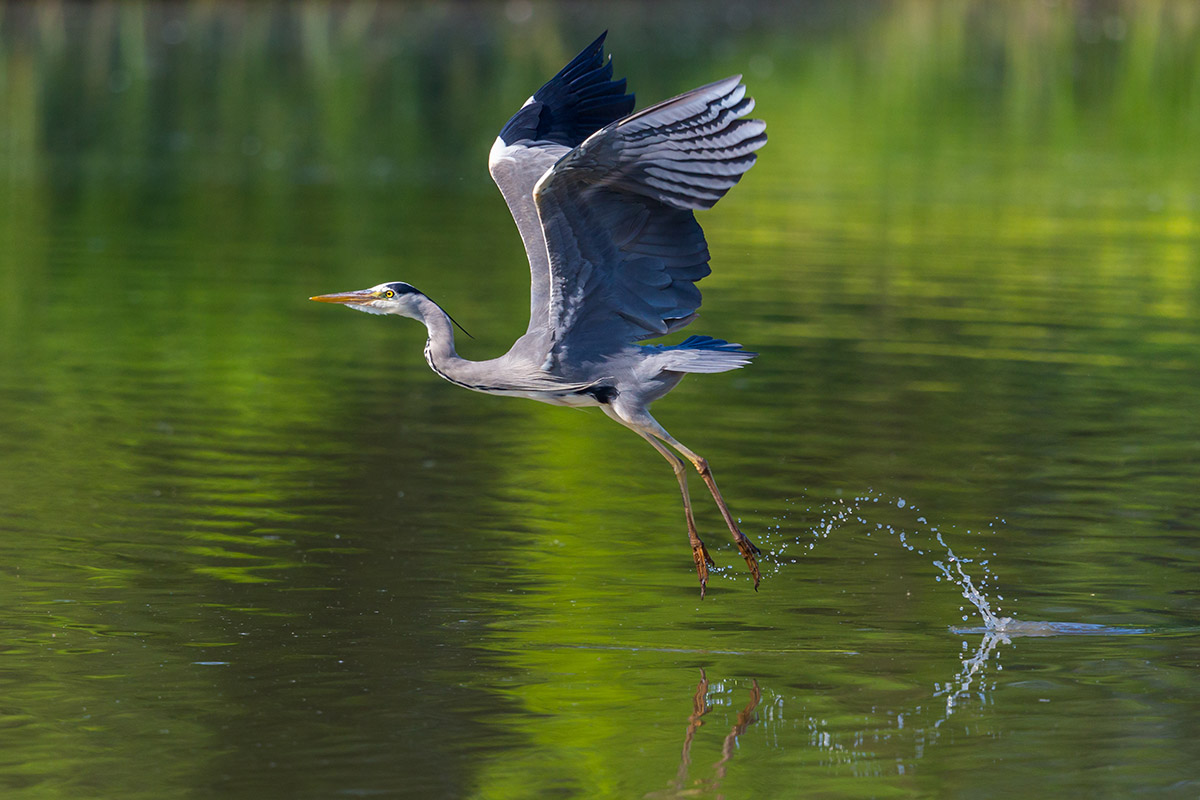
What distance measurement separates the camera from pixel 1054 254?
87.6ft

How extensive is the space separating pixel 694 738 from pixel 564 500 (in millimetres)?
4791

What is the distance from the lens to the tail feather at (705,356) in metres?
9.34

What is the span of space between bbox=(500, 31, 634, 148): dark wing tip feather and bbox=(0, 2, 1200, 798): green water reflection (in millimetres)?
2412

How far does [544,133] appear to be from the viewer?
34.8 ft

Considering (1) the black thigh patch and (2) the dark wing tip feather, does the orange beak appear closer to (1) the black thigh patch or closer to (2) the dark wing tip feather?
(1) the black thigh patch

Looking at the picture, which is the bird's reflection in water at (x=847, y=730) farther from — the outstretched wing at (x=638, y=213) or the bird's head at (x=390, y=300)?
the bird's head at (x=390, y=300)

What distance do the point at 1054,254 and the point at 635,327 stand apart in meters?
17.9

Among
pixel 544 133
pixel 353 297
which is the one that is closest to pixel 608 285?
pixel 353 297

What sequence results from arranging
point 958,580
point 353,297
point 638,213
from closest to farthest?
point 353,297, point 638,213, point 958,580

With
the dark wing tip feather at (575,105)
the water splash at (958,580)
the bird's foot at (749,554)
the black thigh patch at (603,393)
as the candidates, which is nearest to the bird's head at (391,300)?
the black thigh patch at (603,393)

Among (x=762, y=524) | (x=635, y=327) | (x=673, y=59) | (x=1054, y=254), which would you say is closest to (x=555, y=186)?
(x=635, y=327)

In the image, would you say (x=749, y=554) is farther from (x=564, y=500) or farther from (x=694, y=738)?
(x=564, y=500)

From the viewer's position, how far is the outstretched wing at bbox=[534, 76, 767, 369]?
857 centimetres

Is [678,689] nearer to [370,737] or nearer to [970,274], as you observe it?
[370,737]
